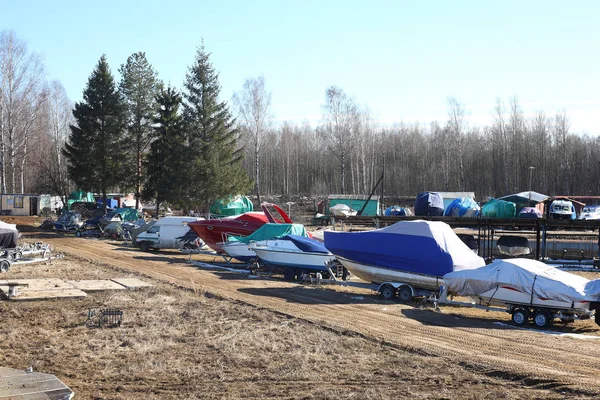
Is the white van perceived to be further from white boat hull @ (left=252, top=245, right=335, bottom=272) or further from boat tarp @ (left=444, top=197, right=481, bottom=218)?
boat tarp @ (left=444, top=197, right=481, bottom=218)

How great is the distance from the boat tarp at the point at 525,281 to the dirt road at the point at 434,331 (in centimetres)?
101

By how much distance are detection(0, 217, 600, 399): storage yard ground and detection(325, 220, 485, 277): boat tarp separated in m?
1.39

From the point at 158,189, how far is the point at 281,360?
1412 inches

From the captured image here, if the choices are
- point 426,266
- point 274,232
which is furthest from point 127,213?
point 426,266

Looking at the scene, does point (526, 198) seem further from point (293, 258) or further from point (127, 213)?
point (127, 213)

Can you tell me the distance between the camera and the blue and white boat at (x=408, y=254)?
63.4 feet

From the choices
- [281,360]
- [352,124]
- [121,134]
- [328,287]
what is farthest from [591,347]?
[352,124]

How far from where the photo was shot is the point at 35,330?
14.6m

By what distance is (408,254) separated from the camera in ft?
65.3

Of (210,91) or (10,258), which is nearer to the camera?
(10,258)

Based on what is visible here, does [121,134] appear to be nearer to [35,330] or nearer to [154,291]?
[154,291]

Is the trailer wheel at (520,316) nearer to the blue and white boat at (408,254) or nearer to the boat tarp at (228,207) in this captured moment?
the blue and white boat at (408,254)

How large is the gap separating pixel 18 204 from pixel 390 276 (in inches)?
1732

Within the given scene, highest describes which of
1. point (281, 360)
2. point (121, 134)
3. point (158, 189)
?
point (121, 134)
